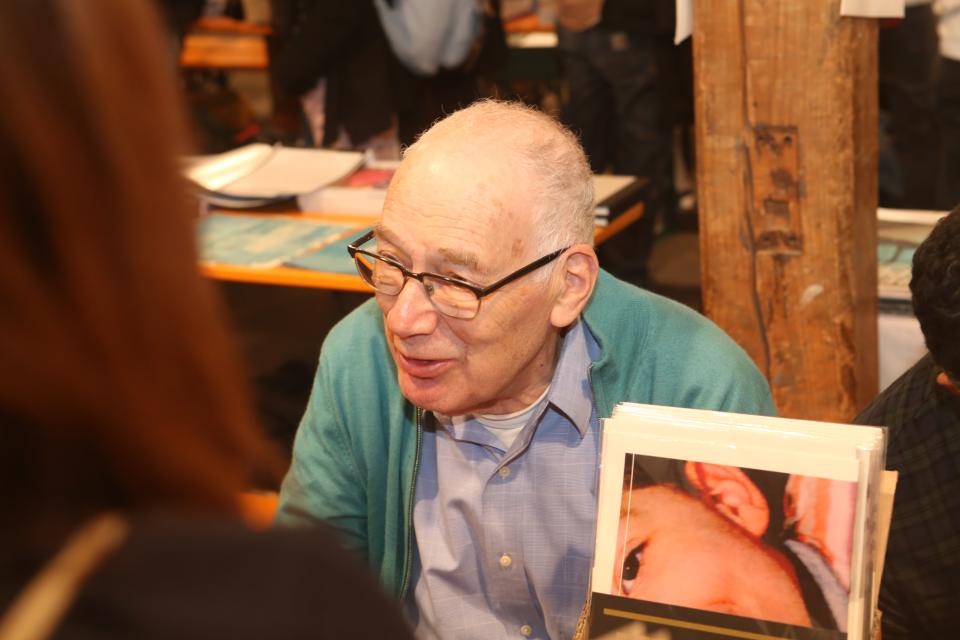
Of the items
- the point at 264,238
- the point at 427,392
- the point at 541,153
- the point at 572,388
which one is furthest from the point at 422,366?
the point at 264,238

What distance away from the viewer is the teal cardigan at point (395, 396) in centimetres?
188

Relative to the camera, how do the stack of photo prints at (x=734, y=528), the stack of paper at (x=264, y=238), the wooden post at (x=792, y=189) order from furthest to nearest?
the stack of paper at (x=264, y=238), the wooden post at (x=792, y=189), the stack of photo prints at (x=734, y=528)

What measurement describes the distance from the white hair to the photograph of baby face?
59 centimetres

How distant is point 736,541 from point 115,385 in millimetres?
870

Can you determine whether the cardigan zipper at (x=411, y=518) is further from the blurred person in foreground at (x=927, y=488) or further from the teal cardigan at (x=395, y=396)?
the blurred person in foreground at (x=927, y=488)

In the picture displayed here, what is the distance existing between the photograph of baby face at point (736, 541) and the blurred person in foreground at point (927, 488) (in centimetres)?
53

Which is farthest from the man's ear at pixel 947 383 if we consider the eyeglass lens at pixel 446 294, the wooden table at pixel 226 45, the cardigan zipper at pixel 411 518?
the wooden table at pixel 226 45

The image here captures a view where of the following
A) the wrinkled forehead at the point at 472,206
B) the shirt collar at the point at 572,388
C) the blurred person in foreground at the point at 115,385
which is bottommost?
the shirt collar at the point at 572,388

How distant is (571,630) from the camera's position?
188 centimetres

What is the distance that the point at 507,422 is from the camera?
1.93 metres

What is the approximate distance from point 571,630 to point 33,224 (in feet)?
4.72

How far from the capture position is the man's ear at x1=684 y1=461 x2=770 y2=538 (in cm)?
130

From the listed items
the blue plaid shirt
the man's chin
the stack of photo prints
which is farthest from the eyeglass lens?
the stack of photo prints

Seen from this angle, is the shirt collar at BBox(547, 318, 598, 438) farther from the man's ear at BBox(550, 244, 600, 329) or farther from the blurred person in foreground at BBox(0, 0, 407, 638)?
the blurred person in foreground at BBox(0, 0, 407, 638)
